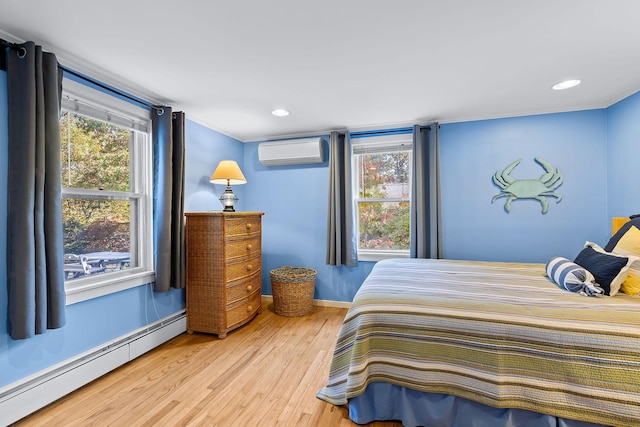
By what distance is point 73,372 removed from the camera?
1.96 metres

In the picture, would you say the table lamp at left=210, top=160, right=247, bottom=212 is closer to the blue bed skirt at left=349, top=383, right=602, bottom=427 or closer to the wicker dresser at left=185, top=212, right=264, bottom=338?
the wicker dresser at left=185, top=212, right=264, bottom=338

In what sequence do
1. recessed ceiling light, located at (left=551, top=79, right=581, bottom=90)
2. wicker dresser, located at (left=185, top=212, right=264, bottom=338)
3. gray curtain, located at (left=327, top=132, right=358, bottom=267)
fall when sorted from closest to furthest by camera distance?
recessed ceiling light, located at (left=551, top=79, right=581, bottom=90) → wicker dresser, located at (left=185, top=212, right=264, bottom=338) → gray curtain, located at (left=327, top=132, right=358, bottom=267)

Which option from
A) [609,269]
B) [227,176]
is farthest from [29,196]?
[609,269]

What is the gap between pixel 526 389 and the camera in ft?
4.54

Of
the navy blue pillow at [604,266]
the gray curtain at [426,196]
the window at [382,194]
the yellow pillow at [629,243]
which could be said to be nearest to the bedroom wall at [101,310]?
the window at [382,194]

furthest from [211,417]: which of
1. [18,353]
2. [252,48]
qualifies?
[252,48]

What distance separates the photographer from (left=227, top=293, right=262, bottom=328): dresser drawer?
2834 millimetres

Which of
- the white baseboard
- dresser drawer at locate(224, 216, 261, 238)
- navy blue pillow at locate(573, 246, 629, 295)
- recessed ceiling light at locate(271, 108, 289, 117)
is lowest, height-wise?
the white baseboard

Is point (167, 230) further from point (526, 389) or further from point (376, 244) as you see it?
point (526, 389)

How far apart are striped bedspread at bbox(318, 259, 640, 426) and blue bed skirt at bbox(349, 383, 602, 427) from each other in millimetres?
71

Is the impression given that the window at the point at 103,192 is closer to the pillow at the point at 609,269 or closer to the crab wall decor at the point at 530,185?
the pillow at the point at 609,269

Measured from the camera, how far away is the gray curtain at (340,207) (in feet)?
11.6

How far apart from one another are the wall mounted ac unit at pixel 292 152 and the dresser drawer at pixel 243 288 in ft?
4.79

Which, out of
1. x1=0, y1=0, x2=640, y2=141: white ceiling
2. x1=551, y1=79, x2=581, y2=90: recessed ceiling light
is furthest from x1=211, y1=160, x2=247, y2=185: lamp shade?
x1=551, y1=79, x2=581, y2=90: recessed ceiling light
